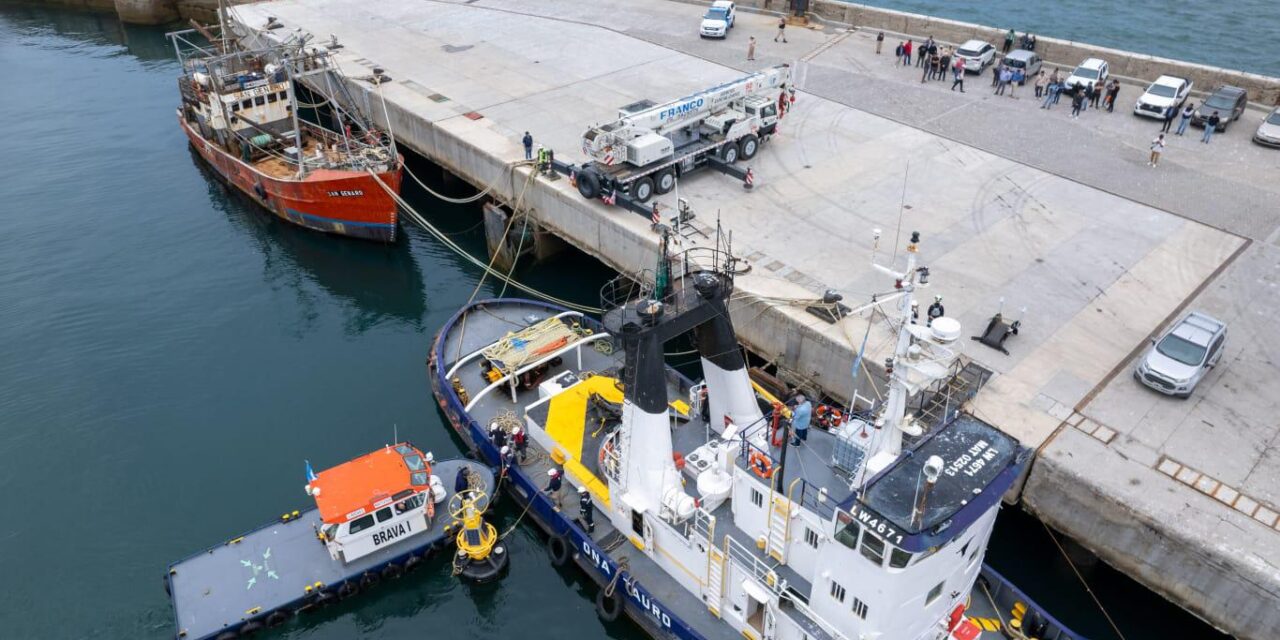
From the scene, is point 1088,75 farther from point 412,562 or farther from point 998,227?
point 412,562

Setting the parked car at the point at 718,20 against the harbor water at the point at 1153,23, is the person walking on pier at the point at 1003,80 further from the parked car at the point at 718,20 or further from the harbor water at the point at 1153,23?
the harbor water at the point at 1153,23

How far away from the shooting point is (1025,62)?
39906mm

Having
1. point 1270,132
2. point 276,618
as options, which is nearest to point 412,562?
point 276,618

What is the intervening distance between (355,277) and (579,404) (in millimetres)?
15462

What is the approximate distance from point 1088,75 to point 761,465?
105ft

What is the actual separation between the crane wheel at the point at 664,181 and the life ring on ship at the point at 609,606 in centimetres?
1578

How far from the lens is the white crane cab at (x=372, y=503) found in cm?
1966

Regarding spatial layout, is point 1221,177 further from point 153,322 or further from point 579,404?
point 153,322

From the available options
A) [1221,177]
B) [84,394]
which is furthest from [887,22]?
[84,394]

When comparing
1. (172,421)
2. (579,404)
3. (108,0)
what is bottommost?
(172,421)

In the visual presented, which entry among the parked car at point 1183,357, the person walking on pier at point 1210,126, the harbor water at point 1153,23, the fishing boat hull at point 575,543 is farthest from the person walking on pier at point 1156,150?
the harbor water at point 1153,23

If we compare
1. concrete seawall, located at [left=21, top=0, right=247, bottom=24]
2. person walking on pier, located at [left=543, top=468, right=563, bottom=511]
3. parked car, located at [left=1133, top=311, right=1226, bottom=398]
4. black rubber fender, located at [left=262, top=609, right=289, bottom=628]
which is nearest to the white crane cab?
black rubber fender, located at [left=262, top=609, right=289, bottom=628]

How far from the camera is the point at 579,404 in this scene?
876 inches

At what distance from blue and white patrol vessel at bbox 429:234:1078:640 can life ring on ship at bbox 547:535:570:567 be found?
181 mm
